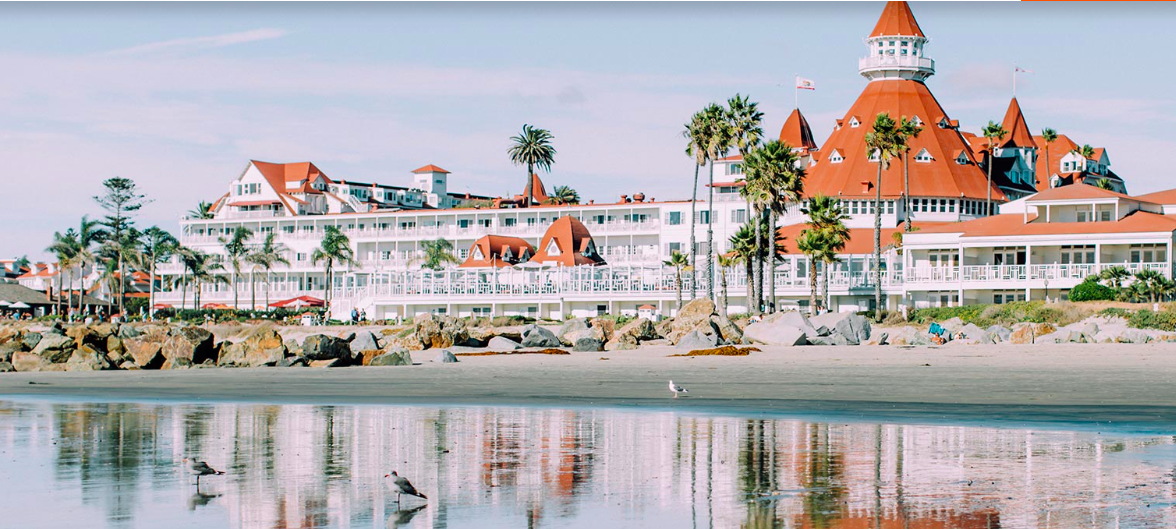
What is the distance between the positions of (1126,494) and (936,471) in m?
2.03

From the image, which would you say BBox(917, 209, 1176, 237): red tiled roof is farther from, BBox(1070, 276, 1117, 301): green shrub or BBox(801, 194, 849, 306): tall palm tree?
BBox(801, 194, 849, 306): tall palm tree

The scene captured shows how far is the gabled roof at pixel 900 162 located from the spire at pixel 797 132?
56.2ft

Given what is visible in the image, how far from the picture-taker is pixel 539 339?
143 feet

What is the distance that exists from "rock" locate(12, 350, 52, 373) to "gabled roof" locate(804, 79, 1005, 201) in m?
61.0

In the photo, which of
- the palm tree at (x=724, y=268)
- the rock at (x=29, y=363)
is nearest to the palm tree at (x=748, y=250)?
the palm tree at (x=724, y=268)

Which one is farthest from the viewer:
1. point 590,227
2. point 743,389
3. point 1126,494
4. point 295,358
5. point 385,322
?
point 590,227

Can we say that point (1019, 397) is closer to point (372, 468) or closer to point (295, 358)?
point (372, 468)

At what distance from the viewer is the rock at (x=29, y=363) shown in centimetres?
3612

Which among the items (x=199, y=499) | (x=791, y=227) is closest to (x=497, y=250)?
(x=791, y=227)

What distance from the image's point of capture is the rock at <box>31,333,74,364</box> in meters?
36.6

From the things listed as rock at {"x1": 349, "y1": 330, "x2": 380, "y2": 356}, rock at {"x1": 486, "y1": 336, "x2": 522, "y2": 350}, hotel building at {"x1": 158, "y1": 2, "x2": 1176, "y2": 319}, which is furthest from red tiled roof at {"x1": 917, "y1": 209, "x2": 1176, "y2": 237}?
rock at {"x1": 349, "y1": 330, "x2": 380, "y2": 356}

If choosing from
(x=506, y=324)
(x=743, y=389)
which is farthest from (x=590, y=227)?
(x=743, y=389)

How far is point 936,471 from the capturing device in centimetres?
1277

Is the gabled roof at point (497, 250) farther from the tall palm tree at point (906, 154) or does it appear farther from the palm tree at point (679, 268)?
the tall palm tree at point (906, 154)
